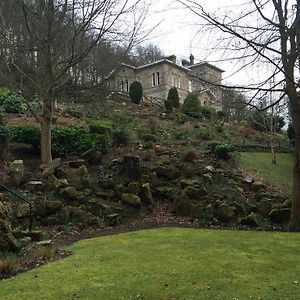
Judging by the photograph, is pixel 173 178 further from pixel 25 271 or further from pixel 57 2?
pixel 25 271

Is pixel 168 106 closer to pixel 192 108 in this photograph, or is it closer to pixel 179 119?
pixel 192 108

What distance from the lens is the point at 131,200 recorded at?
12.1 meters

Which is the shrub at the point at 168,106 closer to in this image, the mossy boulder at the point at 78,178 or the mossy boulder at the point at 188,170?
the mossy boulder at the point at 188,170

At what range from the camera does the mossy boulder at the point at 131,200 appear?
1209 centimetres

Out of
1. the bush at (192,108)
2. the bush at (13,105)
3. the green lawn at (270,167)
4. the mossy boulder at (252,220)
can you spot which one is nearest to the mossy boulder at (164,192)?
the mossy boulder at (252,220)

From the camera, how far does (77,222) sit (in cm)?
1057

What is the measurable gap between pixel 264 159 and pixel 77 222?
14.4 m

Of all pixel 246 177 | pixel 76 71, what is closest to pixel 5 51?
pixel 76 71

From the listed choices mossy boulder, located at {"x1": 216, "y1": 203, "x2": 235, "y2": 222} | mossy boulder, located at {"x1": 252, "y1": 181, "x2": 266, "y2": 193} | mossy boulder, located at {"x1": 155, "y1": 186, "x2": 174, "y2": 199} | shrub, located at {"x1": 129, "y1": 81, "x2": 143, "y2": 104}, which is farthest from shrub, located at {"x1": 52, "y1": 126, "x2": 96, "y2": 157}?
shrub, located at {"x1": 129, "y1": 81, "x2": 143, "y2": 104}

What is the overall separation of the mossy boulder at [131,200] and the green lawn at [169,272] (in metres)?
3.69

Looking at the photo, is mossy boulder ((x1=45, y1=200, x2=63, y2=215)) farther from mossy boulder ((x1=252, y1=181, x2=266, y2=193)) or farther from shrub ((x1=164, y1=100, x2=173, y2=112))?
shrub ((x1=164, y1=100, x2=173, y2=112))

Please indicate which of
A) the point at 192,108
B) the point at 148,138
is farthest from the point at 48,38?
the point at 192,108

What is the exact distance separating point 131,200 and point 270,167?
414 inches

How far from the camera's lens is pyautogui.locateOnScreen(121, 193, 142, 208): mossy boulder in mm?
12094
